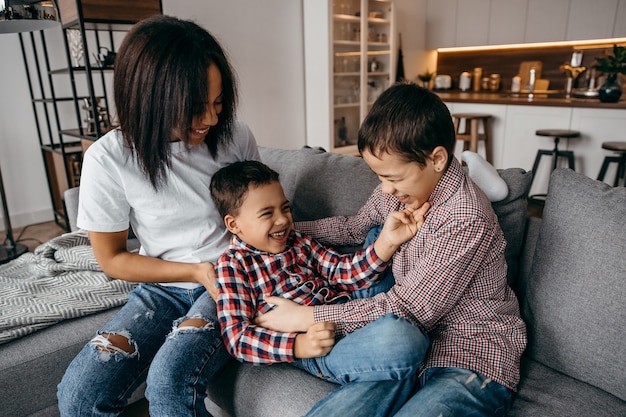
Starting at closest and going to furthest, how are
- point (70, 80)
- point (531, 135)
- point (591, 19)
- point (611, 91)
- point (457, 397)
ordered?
point (457, 397) → point (70, 80) → point (611, 91) → point (531, 135) → point (591, 19)

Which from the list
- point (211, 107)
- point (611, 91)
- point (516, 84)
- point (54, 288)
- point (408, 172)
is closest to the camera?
point (408, 172)

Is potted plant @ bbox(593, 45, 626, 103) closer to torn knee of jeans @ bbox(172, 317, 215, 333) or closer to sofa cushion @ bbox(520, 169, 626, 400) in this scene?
sofa cushion @ bbox(520, 169, 626, 400)

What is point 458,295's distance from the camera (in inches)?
38.9

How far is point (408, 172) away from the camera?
39.0 inches

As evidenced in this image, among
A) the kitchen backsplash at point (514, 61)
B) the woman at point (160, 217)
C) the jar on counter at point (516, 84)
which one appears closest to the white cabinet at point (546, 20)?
the kitchen backsplash at point (514, 61)

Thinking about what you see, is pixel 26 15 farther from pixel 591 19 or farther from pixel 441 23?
pixel 591 19

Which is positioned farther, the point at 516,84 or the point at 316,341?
the point at 516,84

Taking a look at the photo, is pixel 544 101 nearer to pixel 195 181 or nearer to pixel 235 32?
A: pixel 235 32

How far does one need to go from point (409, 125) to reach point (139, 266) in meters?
0.79

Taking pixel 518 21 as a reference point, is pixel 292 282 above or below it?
below

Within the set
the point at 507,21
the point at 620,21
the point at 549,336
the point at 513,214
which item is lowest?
the point at 549,336

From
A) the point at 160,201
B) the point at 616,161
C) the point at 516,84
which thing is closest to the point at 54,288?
the point at 160,201

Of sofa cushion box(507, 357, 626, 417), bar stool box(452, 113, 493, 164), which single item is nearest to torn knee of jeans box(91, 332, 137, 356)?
sofa cushion box(507, 357, 626, 417)

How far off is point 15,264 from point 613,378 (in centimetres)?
194
